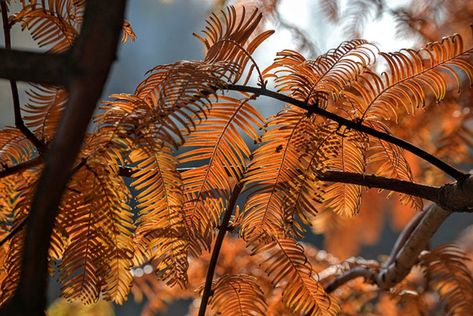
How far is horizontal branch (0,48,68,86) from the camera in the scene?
246 mm

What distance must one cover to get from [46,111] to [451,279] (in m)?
0.63

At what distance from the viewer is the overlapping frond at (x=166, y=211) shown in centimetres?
50

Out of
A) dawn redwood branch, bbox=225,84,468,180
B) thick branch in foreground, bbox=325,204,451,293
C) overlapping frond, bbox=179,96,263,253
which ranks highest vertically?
dawn redwood branch, bbox=225,84,468,180

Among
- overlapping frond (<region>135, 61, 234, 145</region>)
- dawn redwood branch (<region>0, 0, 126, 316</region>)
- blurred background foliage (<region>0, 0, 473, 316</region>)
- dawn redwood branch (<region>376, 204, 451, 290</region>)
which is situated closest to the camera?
dawn redwood branch (<region>0, 0, 126, 316</region>)

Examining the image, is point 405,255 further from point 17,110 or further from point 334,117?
point 17,110

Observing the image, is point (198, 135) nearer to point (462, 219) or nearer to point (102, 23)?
point (102, 23)

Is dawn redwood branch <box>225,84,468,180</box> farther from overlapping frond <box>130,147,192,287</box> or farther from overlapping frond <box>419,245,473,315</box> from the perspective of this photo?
overlapping frond <box>419,245,473,315</box>

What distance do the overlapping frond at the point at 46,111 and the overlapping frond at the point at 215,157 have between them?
4.9 inches

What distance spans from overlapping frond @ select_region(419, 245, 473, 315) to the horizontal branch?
764mm

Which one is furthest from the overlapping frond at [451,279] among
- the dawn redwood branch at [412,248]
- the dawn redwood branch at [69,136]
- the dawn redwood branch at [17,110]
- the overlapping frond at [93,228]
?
the dawn redwood branch at [69,136]

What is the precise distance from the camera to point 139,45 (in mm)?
2910

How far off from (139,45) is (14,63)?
107 inches

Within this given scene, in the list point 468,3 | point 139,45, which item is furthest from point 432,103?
point 139,45

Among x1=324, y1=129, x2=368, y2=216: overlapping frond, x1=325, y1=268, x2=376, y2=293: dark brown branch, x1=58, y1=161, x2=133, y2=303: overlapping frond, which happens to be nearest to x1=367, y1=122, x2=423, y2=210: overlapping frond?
x1=324, y1=129, x2=368, y2=216: overlapping frond
